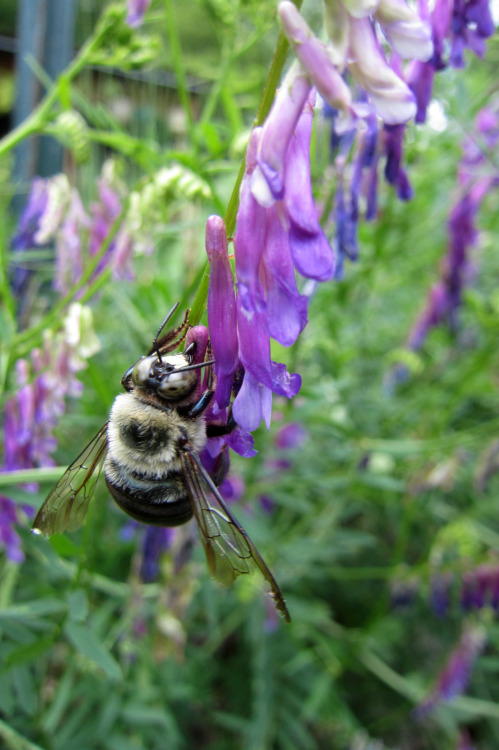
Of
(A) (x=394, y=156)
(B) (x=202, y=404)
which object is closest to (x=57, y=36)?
(A) (x=394, y=156)

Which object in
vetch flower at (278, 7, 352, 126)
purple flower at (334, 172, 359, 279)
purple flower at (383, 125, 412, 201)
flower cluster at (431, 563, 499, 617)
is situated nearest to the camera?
vetch flower at (278, 7, 352, 126)

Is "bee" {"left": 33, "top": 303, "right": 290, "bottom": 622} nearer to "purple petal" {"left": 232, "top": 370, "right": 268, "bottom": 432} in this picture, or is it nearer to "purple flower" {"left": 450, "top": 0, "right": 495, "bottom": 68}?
"purple petal" {"left": 232, "top": 370, "right": 268, "bottom": 432}

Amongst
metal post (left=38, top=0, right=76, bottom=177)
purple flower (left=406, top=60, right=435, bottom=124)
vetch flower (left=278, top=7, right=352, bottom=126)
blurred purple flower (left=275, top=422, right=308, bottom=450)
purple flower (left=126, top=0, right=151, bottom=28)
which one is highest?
metal post (left=38, top=0, right=76, bottom=177)

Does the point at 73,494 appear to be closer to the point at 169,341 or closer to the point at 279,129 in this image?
the point at 169,341

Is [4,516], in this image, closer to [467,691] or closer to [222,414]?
[222,414]

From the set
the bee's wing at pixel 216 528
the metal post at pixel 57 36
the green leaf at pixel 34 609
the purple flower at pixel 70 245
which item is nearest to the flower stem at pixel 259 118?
the bee's wing at pixel 216 528

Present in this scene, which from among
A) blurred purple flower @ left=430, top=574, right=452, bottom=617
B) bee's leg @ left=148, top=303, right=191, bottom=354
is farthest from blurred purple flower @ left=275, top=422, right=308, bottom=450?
bee's leg @ left=148, top=303, right=191, bottom=354

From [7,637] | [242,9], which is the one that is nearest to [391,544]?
[7,637]

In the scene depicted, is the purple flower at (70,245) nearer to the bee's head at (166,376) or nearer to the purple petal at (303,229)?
the bee's head at (166,376)
